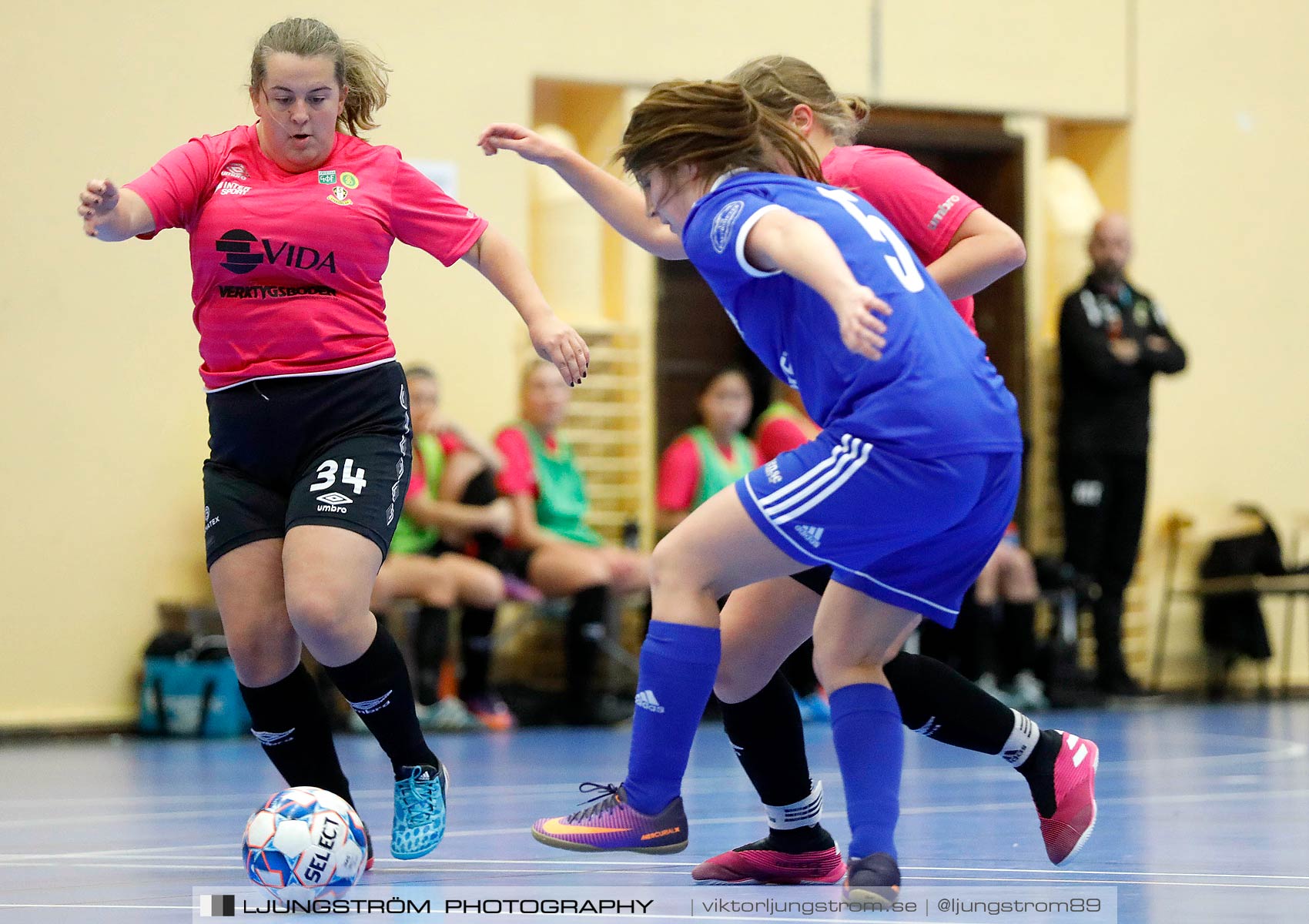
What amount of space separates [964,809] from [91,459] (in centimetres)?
494

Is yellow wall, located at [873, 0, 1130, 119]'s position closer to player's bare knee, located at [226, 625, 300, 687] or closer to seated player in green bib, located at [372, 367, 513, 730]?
seated player in green bib, located at [372, 367, 513, 730]

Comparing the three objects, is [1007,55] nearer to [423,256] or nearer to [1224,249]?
[1224,249]

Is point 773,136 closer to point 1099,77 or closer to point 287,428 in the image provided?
point 287,428

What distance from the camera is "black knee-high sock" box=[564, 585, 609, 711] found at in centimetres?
841

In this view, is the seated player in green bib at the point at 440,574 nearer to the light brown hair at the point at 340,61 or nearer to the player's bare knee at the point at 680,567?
the light brown hair at the point at 340,61

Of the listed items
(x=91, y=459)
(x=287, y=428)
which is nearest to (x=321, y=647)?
(x=287, y=428)

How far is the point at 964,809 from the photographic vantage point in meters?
4.94

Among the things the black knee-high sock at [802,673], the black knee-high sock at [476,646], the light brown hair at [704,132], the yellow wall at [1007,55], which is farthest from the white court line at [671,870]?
the yellow wall at [1007,55]

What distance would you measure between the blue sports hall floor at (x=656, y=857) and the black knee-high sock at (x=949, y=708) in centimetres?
Result: 28

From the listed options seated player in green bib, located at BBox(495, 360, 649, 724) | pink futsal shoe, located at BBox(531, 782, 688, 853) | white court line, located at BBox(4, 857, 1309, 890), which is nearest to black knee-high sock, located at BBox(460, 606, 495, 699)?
seated player in green bib, located at BBox(495, 360, 649, 724)

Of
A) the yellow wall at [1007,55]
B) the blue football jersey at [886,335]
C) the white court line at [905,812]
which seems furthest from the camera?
the yellow wall at [1007,55]

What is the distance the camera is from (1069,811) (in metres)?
3.61

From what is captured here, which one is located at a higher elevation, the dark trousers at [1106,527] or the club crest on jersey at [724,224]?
the club crest on jersey at [724,224]

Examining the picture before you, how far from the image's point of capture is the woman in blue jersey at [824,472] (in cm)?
304
